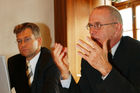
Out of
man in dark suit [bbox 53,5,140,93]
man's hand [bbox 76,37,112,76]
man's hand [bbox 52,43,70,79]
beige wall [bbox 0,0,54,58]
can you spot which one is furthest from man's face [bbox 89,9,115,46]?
beige wall [bbox 0,0,54,58]

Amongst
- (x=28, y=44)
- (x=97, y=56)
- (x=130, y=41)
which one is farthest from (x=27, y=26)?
(x=97, y=56)

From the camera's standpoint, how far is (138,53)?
3.47 feet

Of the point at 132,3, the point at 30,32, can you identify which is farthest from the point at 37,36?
the point at 132,3

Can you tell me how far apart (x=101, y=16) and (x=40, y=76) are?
2.37 ft

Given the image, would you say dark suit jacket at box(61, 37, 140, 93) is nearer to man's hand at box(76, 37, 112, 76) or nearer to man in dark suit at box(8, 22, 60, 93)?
man's hand at box(76, 37, 112, 76)

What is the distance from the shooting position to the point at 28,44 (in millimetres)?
1780

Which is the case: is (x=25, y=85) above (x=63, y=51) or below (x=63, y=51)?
below

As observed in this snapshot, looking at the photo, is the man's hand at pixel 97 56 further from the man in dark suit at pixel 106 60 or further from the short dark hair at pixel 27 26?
the short dark hair at pixel 27 26

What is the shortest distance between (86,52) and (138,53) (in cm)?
38

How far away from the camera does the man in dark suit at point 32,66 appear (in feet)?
5.01

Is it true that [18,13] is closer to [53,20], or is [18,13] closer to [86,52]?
[53,20]

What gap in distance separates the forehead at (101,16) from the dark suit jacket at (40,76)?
55 cm

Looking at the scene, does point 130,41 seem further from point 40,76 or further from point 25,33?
point 25,33

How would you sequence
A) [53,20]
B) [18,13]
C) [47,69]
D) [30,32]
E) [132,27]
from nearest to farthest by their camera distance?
1. [47,69]
2. [30,32]
3. [132,27]
4. [18,13]
5. [53,20]
